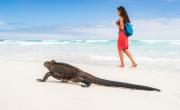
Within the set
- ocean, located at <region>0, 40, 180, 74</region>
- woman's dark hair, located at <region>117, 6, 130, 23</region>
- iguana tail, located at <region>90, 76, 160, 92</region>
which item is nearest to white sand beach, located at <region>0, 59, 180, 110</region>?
iguana tail, located at <region>90, 76, 160, 92</region>

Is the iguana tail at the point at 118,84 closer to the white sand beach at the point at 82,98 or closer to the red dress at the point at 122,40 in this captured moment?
the white sand beach at the point at 82,98

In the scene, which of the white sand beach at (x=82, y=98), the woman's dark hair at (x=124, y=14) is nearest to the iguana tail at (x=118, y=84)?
the white sand beach at (x=82, y=98)

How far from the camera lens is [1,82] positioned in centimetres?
421

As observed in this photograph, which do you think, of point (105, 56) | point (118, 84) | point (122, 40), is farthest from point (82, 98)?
point (105, 56)

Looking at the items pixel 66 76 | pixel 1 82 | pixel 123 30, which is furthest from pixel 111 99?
pixel 123 30

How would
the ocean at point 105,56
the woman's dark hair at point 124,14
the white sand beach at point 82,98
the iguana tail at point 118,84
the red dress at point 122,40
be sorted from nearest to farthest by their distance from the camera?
the white sand beach at point 82,98, the iguana tail at point 118,84, the woman's dark hair at point 124,14, the red dress at point 122,40, the ocean at point 105,56

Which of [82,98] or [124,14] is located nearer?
[82,98]

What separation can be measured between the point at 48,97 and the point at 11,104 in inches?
21.8

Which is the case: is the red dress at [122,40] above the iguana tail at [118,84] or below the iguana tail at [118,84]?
above

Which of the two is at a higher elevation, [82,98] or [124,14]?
[124,14]

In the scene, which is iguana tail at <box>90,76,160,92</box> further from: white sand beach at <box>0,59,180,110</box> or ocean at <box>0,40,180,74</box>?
ocean at <box>0,40,180,74</box>

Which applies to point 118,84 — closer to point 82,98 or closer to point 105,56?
point 82,98

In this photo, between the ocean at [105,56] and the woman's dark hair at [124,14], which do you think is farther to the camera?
the ocean at [105,56]

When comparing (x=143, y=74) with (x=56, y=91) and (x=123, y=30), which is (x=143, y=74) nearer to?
(x=123, y=30)
